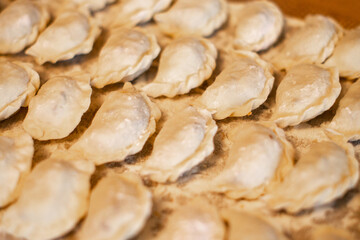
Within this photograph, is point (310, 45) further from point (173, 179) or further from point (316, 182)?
point (173, 179)

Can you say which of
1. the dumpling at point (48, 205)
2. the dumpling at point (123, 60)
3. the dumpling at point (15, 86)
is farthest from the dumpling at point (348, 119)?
the dumpling at point (15, 86)

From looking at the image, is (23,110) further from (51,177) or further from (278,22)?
(278,22)

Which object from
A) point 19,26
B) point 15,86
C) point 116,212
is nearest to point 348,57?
point 116,212

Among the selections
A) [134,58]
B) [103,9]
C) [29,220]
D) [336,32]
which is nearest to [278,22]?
[336,32]

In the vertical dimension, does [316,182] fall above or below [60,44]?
below

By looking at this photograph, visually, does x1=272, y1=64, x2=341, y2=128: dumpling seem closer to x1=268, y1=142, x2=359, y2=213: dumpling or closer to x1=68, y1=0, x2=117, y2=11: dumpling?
x1=268, y1=142, x2=359, y2=213: dumpling

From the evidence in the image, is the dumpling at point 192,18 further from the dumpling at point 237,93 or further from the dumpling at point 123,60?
the dumpling at point 237,93
